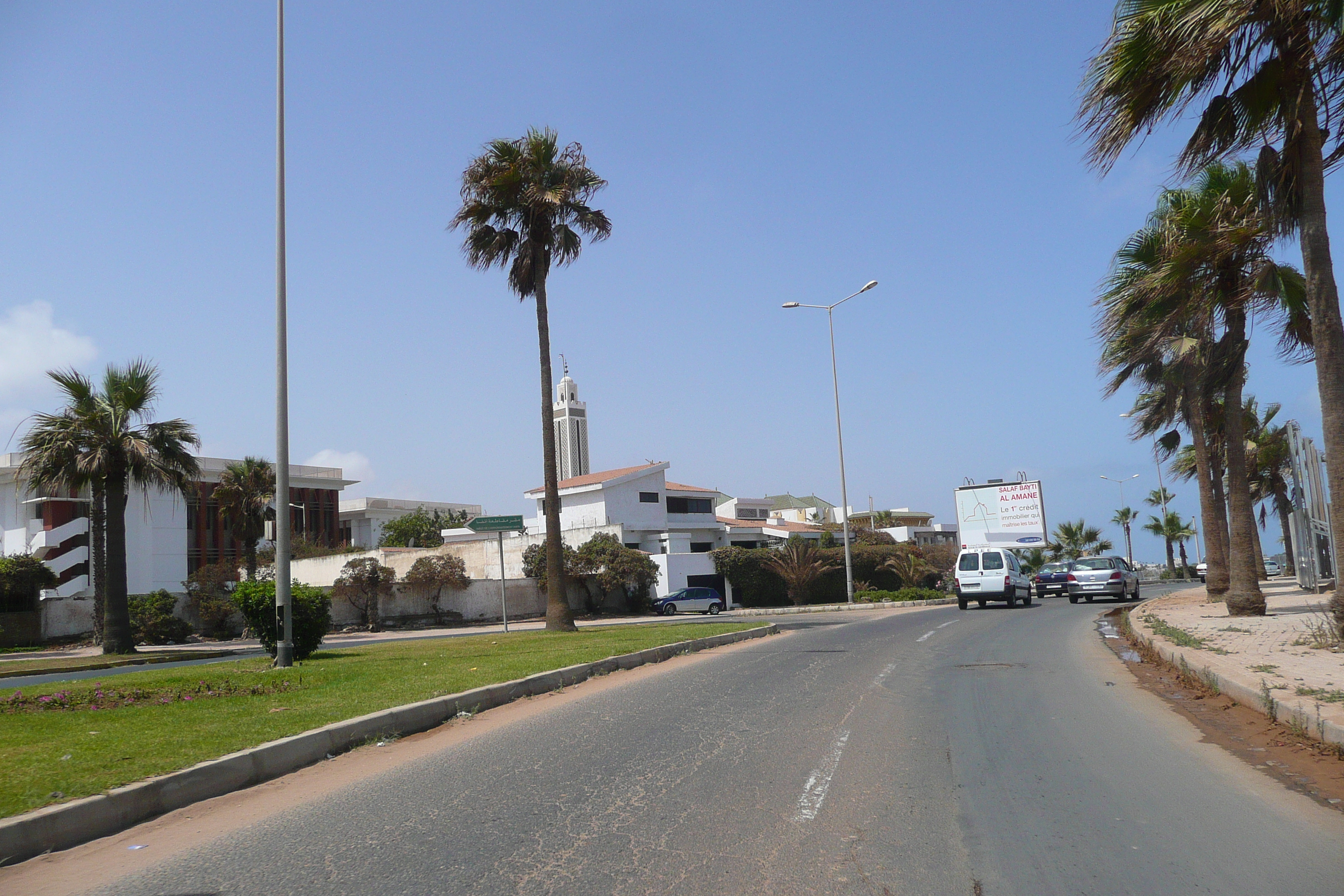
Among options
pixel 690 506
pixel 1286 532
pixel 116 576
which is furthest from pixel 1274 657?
pixel 690 506

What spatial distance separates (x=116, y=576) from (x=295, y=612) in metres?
10.7

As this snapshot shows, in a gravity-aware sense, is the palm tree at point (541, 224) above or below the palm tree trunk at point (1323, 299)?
above

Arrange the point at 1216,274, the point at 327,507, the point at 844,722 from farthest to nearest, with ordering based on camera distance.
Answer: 1. the point at 327,507
2. the point at 1216,274
3. the point at 844,722

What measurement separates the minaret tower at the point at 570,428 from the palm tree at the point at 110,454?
73.0 m

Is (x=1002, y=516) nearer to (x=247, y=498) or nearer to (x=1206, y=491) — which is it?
(x=1206, y=491)

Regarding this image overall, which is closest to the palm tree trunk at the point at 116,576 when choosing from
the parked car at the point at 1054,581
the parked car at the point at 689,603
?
the parked car at the point at 689,603

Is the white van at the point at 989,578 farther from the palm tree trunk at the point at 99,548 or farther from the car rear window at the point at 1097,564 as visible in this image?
the palm tree trunk at the point at 99,548

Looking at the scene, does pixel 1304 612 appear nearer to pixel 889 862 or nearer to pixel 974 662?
pixel 974 662

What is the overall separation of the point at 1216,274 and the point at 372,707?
16011 mm

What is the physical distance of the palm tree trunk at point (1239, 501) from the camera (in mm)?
17906

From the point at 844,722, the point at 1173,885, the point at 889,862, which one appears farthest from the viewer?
the point at 844,722

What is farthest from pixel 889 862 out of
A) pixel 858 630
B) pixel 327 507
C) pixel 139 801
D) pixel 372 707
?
pixel 327 507

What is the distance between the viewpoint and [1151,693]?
429 inches

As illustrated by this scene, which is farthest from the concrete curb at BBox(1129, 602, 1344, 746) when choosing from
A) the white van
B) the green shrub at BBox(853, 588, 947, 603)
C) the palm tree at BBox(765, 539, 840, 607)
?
the palm tree at BBox(765, 539, 840, 607)
